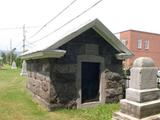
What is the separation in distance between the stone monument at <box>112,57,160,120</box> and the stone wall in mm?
3261

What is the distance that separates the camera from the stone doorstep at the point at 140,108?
22.5 ft

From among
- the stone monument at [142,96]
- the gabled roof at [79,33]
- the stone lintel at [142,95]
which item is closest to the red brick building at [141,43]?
the gabled roof at [79,33]

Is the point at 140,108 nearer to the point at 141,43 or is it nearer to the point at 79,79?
the point at 79,79

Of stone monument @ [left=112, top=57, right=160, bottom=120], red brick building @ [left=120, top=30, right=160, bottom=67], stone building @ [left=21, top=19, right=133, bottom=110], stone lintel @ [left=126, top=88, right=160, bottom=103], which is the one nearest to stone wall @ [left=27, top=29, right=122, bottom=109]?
stone building @ [left=21, top=19, right=133, bottom=110]

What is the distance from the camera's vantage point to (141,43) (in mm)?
40750

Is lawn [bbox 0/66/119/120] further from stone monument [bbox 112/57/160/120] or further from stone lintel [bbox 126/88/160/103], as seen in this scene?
stone lintel [bbox 126/88/160/103]

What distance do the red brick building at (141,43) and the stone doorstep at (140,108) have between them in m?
30.9

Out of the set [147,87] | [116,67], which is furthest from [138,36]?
[147,87]

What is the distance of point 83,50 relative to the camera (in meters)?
10.7

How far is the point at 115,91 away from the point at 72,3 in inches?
182

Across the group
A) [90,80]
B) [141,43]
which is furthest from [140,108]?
[141,43]

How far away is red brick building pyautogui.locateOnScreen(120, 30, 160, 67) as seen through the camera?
128ft

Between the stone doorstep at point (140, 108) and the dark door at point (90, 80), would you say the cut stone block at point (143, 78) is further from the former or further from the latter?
the dark door at point (90, 80)

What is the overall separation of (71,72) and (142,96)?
4010mm
